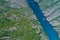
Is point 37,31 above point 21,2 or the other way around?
the other way around

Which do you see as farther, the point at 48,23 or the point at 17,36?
the point at 48,23

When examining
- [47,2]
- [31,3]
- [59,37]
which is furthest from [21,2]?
[59,37]

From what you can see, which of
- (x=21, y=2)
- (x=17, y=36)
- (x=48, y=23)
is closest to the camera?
(x=17, y=36)

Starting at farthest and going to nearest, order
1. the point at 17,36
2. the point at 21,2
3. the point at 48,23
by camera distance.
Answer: the point at 21,2, the point at 48,23, the point at 17,36

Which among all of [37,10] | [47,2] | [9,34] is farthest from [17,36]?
[47,2]

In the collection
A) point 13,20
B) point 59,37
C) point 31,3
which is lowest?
point 59,37

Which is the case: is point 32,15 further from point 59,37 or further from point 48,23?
point 59,37
